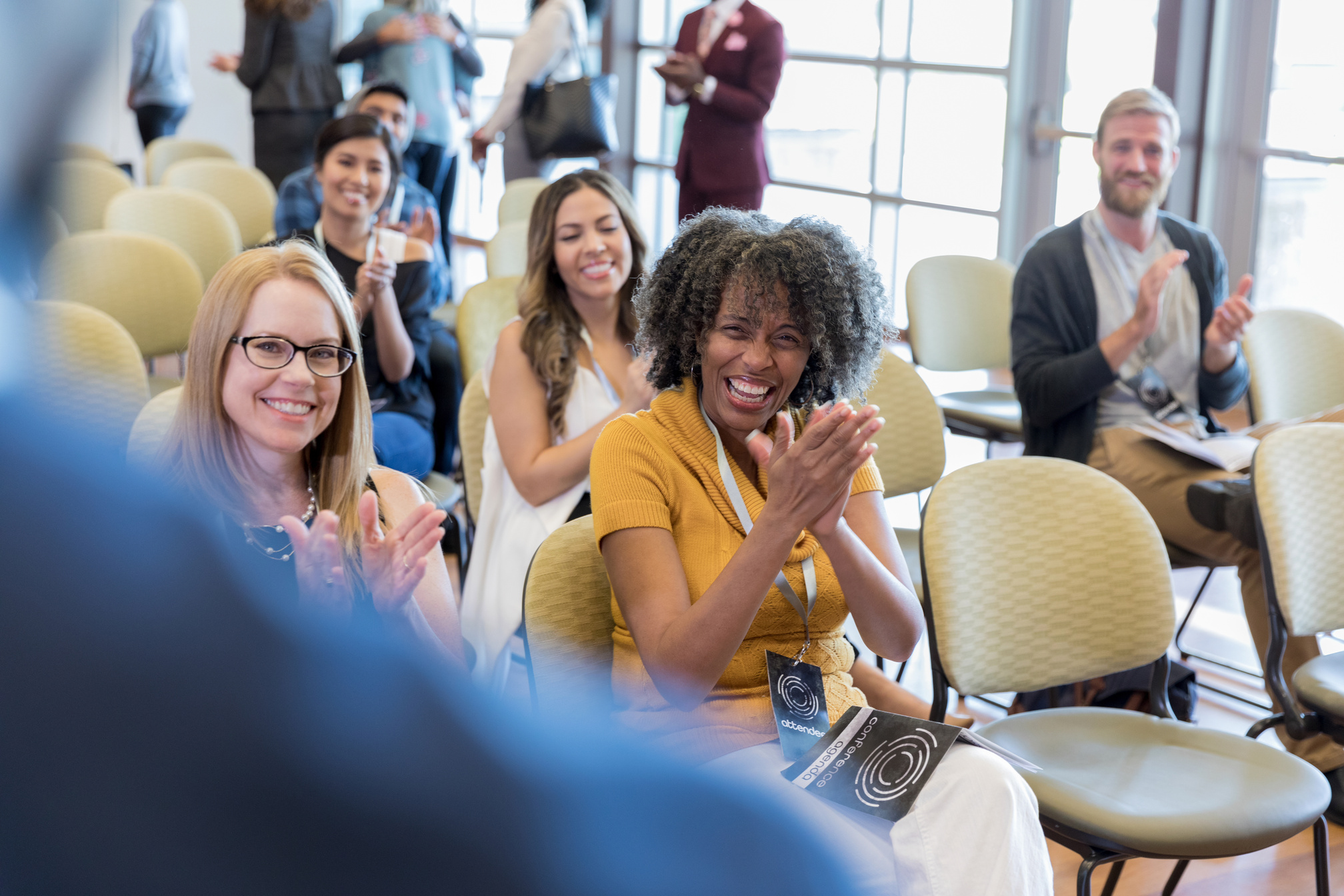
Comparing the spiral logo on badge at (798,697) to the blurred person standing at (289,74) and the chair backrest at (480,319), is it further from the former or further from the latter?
the blurred person standing at (289,74)

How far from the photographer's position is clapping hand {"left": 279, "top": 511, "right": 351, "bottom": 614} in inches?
9.5

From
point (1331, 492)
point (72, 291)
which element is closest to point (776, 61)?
point (1331, 492)

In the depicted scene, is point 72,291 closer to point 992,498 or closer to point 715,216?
point 715,216

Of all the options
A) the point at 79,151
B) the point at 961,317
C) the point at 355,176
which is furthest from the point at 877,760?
the point at 961,317

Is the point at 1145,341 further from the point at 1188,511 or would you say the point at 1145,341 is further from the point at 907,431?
the point at 907,431

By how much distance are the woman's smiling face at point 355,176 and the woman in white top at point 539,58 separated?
6.11 ft

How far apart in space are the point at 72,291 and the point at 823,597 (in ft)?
5.14

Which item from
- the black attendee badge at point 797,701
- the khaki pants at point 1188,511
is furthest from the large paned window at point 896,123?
the black attendee badge at point 797,701

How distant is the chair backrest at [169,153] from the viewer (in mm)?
6051

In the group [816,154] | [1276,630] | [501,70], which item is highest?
[501,70]

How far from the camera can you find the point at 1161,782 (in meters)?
1.86

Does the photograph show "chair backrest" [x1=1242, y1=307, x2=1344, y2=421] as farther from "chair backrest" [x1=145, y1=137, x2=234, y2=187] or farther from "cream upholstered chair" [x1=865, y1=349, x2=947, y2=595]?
"chair backrest" [x1=145, y1=137, x2=234, y2=187]

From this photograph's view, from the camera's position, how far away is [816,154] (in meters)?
7.18

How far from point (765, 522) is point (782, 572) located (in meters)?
0.22
